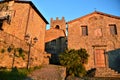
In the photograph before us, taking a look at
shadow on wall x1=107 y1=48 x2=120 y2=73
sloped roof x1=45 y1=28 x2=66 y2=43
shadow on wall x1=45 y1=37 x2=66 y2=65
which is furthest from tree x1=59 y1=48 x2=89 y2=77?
sloped roof x1=45 y1=28 x2=66 y2=43

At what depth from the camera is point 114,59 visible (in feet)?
60.6

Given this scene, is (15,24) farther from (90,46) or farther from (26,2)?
(90,46)

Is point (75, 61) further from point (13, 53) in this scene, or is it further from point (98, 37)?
A: point (13, 53)

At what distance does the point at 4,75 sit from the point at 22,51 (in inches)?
167

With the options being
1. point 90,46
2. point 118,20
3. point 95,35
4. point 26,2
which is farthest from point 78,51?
point 26,2

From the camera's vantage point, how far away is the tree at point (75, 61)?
15395 mm

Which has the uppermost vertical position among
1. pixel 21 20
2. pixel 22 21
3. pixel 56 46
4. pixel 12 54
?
pixel 21 20

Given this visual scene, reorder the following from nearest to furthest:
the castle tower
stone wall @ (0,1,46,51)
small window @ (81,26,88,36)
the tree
Answer: the tree, stone wall @ (0,1,46,51), small window @ (81,26,88,36), the castle tower

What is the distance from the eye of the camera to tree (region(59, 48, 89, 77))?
50.5 ft

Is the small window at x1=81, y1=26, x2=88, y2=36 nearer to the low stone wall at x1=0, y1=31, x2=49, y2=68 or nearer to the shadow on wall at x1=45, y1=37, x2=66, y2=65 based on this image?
the low stone wall at x1=0, y1=31, x2=49, y2=68

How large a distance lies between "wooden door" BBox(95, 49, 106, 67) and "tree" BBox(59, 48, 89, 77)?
57.3 inches

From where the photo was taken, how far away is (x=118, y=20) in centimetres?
2047

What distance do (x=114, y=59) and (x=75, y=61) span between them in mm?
5464

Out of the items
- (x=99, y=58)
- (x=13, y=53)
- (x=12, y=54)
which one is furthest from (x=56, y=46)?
(x=12, y=54)
